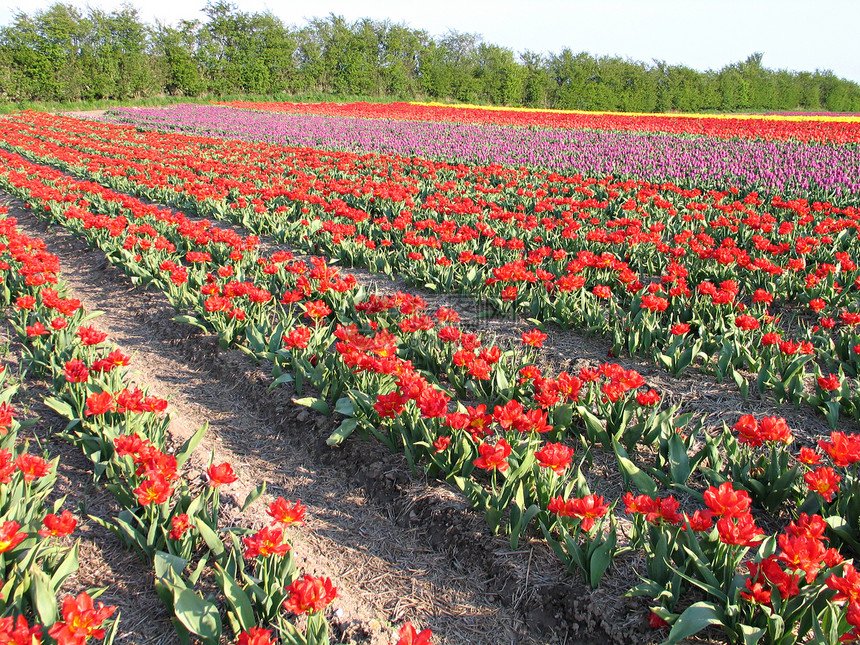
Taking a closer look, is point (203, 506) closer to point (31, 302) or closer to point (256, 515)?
point (256, 515)

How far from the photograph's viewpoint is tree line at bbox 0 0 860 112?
41.2 meters

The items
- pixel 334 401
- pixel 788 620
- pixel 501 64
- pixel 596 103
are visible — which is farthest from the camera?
pixel 501 64

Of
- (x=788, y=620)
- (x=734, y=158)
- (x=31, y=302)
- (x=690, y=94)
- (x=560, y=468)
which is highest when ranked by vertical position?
(x=690, y=94)

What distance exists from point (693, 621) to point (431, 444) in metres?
1.37

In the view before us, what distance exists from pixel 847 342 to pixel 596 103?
1733 inches

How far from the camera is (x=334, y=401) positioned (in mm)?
3605

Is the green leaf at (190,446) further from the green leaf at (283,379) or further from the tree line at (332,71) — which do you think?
the tree line at (332,71)

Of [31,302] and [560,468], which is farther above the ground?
[31,302]

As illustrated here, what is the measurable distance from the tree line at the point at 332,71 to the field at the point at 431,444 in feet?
139

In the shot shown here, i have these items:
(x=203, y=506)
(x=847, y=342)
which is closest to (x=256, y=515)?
(x=203, y=506)

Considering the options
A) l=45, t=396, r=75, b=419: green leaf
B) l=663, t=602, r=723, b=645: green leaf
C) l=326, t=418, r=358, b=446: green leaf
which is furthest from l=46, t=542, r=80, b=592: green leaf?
l=663, t=602, r=723, b=645: green leaf

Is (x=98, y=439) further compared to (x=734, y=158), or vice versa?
(x=734, y=158)

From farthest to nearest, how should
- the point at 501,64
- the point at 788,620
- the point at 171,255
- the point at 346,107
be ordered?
1. the point at 501,64
2. the point at 346,107
3. the point at 171,255
4. the point at 788,620

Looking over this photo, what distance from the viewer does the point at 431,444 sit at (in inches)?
113
